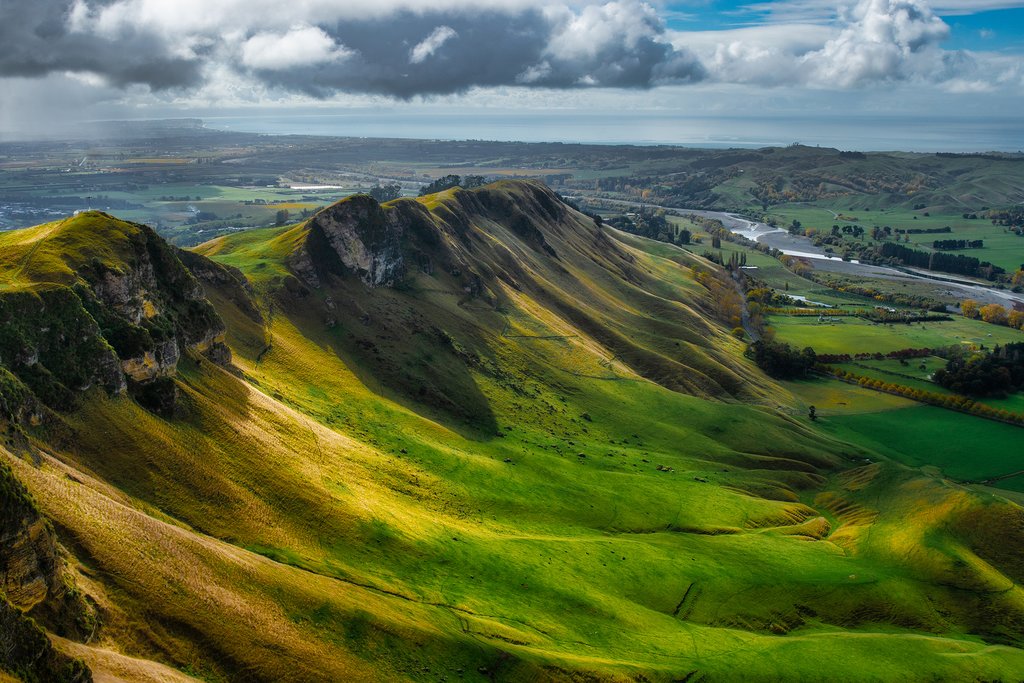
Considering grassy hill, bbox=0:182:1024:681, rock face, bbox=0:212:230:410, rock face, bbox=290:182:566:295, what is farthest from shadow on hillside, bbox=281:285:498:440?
rock face, bbox=0:212:230:410

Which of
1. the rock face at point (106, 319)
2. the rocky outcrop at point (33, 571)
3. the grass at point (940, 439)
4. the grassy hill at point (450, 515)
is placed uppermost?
the rock face at point (106, 319)

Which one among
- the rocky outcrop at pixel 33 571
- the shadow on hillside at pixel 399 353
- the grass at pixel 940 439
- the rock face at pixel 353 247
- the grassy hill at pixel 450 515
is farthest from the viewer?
the grass at pixel 940 439

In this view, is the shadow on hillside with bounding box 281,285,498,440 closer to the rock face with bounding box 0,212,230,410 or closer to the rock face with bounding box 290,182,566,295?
the rock face with bounding box 290,182,566,295

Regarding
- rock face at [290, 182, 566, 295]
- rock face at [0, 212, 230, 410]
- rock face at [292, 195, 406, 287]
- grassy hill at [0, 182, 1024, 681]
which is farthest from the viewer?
rock face at [290, 182, 566, 295]

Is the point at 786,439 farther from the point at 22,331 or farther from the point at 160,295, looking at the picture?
the point at 22,331

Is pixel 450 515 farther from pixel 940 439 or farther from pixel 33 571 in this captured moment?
pixel 940 439

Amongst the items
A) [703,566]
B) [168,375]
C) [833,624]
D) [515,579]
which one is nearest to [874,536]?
[833,624]

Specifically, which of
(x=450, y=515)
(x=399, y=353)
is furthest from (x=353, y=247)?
(x=450, y=515)

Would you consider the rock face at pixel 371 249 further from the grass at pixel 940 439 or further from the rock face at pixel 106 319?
the grass at pixel 940 439

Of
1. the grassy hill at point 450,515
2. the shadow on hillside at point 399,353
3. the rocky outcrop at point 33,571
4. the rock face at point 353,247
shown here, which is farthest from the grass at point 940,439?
the rocky outcrop at point 33,571
